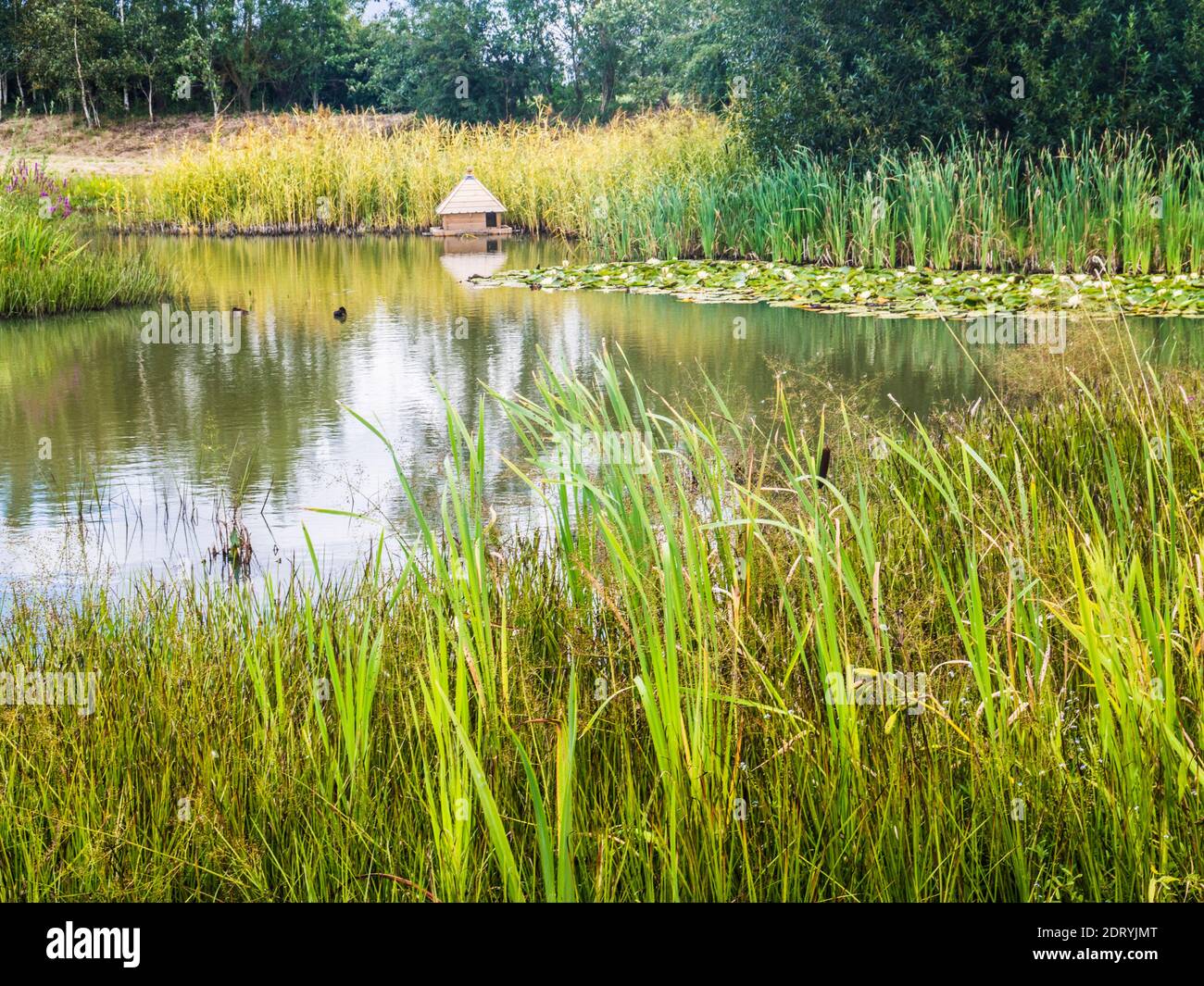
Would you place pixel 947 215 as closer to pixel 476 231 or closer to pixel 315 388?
pixel 315 388

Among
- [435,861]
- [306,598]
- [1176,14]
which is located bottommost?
[435,861]

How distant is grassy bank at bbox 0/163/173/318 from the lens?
971 centimetres

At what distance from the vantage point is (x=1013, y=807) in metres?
2.04

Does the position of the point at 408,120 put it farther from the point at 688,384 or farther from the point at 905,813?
the point at 905,813

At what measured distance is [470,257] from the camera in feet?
49.6

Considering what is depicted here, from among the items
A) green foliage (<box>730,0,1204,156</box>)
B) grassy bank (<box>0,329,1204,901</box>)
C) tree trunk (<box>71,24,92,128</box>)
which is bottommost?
grassy bank (<box>0,329,1204,901</box>)

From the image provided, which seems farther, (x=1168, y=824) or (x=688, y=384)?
(x=688, y=384)

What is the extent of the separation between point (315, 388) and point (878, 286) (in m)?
4.87

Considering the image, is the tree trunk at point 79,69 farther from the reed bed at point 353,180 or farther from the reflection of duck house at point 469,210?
the reflection of duck house at point 469,210

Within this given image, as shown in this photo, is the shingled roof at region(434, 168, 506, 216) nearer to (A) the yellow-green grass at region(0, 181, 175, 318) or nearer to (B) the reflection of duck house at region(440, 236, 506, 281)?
(B) the reflection of duck house at region(440, 236, 506, 281)

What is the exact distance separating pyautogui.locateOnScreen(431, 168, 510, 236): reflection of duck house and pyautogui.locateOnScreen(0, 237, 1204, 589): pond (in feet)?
15.5

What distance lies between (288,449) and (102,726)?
3.40 m

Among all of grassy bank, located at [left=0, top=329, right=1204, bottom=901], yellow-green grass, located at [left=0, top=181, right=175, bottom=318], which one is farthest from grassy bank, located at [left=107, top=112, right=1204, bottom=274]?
grassy bank, located at [left=0, top=329, right=1204, bottom=901]
